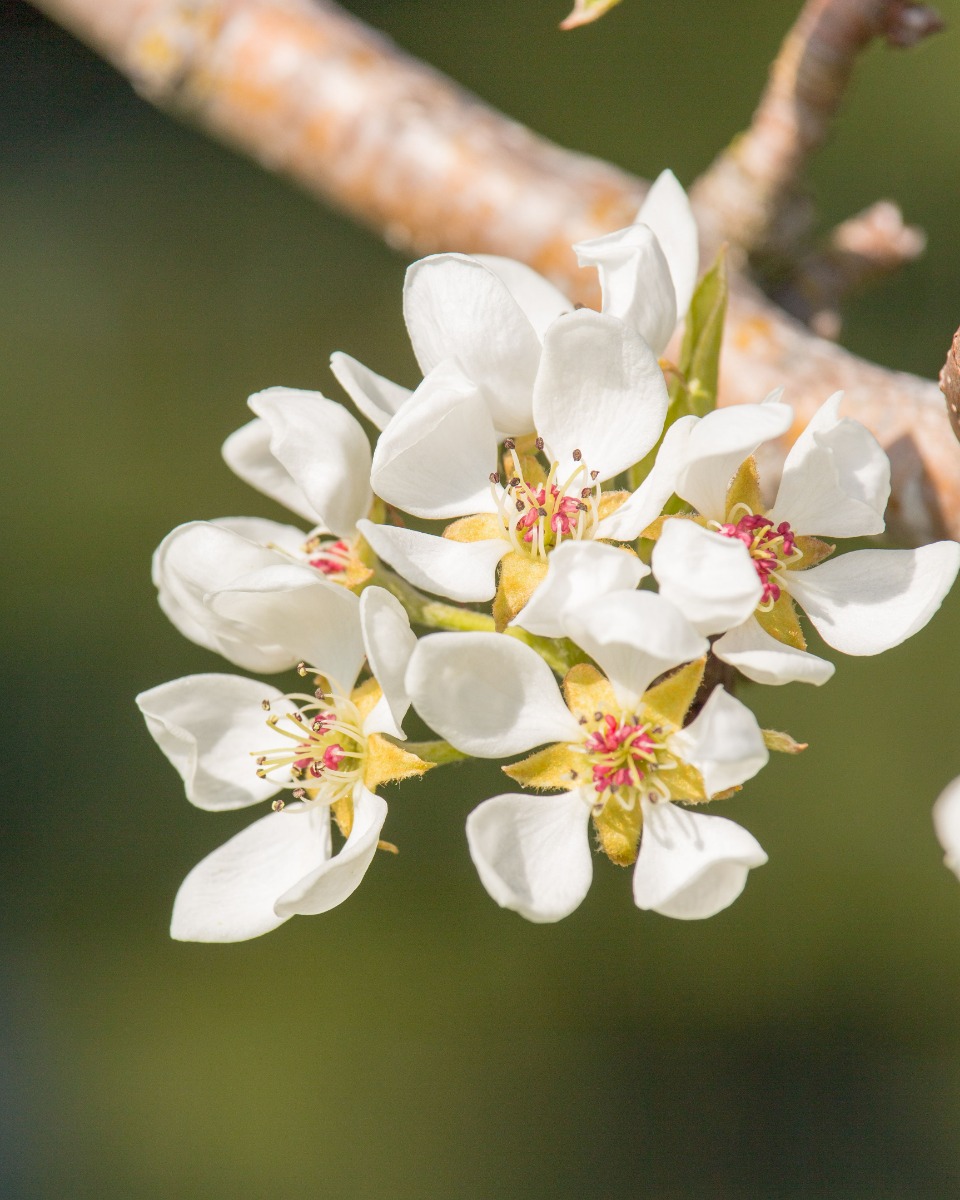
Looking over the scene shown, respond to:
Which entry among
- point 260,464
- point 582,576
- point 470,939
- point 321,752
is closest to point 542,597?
point 582,576

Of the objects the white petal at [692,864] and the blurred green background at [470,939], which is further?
the blurred green background at [470,939]

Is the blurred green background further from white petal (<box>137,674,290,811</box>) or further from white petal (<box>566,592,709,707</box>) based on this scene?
white petal (<box>566,592,709,707</box>)

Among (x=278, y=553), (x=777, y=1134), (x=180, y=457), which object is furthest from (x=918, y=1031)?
(x=278, y=553)

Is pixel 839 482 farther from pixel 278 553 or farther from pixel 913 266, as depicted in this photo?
pixel 913 266

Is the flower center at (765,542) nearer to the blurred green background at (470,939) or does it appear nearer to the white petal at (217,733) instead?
the white petal at (217,733)

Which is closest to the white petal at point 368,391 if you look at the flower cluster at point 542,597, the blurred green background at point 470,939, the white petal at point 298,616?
the flower cluster at point 542,597

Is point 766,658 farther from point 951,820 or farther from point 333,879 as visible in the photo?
point 333,879
